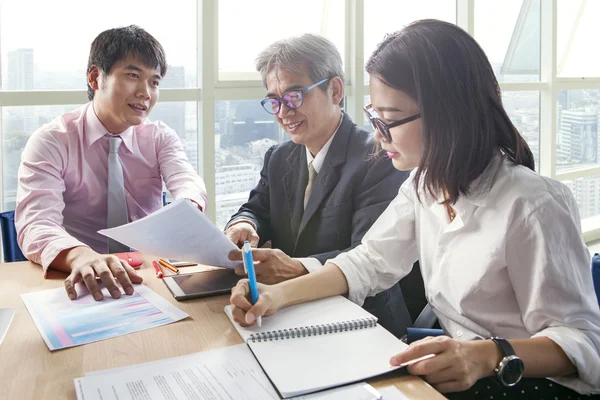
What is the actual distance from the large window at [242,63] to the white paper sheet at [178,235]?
951 mm

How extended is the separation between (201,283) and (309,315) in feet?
1.27

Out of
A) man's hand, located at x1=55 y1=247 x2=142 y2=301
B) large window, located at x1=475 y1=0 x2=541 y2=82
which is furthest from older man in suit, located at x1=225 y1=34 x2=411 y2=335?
large window, located at x1=475 y1=0 x2=541 y2=82

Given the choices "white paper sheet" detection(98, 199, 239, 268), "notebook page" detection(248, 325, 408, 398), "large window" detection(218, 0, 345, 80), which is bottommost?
"notebook page" detection(248, 325, 408, 398)

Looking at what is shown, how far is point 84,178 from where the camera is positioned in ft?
7.33

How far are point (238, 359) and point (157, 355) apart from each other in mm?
158

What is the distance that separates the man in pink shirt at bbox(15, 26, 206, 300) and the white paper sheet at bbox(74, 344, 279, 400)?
43.3 inches

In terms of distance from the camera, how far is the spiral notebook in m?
0.95

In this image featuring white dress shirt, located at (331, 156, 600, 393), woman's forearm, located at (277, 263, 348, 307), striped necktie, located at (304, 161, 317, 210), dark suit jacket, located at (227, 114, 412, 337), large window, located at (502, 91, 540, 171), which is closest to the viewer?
white dress shirt, located at (331, 156, 600, 393)

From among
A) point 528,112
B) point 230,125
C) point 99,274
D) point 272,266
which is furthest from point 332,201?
point 528,112

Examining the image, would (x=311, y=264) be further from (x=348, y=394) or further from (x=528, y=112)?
(x=528, y=112)

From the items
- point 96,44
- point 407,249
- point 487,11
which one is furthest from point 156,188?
point 487,11

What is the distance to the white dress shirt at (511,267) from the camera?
1.13 m

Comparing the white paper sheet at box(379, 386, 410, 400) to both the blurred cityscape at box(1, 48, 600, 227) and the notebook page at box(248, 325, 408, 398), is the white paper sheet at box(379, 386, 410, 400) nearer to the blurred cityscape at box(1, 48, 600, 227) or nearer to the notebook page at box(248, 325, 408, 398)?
the notebook page at box(248, 325, 408, 398)

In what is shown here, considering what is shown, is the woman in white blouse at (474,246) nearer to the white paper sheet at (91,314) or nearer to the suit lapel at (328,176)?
the white paper sheet at (91,314)
